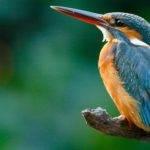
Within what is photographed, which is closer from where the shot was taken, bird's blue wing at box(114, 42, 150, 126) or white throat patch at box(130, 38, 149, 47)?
bird's blue wing at box(114, 42, 150, 126)

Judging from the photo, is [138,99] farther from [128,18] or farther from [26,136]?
[26,136]

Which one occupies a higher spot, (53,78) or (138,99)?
(53,78)

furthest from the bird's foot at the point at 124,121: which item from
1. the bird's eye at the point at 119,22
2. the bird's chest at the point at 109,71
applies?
the bird's eye at the point at 119,22

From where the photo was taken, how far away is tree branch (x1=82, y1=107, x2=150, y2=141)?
5875mm

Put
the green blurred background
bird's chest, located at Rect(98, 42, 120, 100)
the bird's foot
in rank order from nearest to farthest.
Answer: the bird's foot → bird's chest, located at Rect(98, 42, 120, 100) → the green blurred background

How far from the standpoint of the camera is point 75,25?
7.37m

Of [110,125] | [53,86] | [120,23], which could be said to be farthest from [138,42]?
[53,86]

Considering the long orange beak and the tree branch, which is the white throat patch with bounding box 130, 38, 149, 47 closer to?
the long orange beak

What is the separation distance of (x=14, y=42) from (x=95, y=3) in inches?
18.1

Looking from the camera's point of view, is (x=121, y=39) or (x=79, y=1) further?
(x=79, y=1)

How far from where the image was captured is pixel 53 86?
23.4 ft

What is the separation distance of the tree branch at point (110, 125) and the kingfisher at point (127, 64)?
35mm

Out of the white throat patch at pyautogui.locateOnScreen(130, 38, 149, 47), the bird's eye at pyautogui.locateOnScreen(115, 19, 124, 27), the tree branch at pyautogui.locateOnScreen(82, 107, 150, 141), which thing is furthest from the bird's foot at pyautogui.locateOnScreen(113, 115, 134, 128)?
the bird's eye at pyautogui.locateOnScreen(115, 19, 124, 27)

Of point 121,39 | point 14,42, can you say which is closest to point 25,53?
point 14,42
